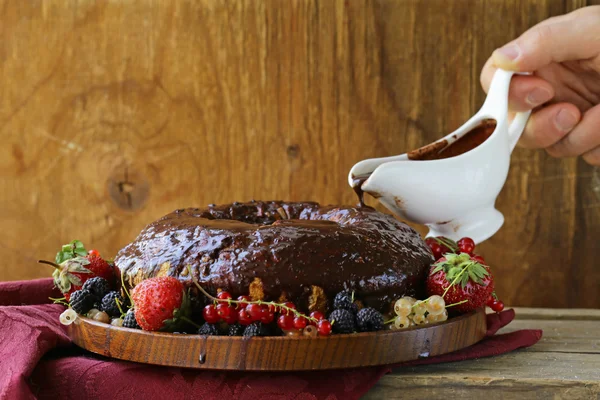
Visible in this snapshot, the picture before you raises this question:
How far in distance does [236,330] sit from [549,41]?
98 cm

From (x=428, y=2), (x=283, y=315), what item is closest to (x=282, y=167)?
(x=428, y=2)

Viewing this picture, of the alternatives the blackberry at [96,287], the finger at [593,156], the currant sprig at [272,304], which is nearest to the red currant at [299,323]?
the currant sprig at [272,304]

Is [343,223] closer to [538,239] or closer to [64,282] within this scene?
[64,282]

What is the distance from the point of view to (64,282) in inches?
46.4

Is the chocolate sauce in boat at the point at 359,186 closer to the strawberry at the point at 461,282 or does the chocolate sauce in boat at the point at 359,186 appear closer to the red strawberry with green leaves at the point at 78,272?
the strawberry at the point at 461,282

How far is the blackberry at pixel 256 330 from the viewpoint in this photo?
0.94 m

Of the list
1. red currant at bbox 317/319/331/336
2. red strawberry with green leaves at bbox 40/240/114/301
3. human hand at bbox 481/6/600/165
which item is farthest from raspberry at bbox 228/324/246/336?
human hand at bbox 481/6/600/165

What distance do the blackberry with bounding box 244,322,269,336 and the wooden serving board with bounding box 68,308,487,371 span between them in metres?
0.02

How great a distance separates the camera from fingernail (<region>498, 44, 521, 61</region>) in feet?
4.93

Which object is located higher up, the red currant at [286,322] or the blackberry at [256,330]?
the red currant at [286,322]

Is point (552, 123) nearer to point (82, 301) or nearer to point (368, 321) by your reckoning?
point (368, 321)

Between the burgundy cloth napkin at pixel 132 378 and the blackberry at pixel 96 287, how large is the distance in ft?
0.27

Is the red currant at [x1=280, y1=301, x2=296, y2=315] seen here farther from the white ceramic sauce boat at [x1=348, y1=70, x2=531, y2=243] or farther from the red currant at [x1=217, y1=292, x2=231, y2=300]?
the white ceramic sauce boat at [x1=348, y1=70, x2=531, y2=243]

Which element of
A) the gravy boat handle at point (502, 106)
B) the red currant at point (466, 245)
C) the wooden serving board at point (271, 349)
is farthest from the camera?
the gravy boat handle at point (502, 106)
